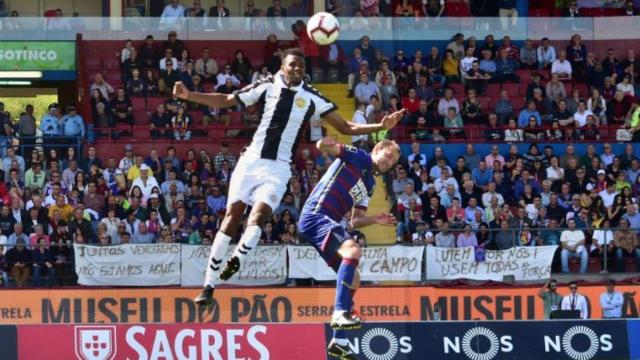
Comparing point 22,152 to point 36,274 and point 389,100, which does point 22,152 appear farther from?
point 389,100

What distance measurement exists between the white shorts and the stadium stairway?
11.2 metres

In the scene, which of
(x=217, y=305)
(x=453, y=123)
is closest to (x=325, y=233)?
(x=217, y=305)

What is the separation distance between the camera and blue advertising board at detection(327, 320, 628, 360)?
1692 cm

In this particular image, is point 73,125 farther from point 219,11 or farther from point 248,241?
point 248,241

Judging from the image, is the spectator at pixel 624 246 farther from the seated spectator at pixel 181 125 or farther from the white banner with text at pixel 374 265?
the seated spectator at pixel 181 125

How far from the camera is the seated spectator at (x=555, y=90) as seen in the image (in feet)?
102

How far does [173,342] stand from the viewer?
16.4 metres

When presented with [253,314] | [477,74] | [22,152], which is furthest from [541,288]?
[22,152]

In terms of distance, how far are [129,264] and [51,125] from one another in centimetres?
520

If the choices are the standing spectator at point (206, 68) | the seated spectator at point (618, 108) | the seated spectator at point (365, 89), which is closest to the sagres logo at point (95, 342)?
the seated spectator at point (365, 89)

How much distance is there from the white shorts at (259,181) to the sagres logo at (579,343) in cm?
418

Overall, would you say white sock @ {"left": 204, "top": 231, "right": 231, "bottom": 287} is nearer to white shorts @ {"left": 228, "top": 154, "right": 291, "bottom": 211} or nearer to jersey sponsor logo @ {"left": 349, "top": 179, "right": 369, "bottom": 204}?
white shorts @ {"left": 228, "top": 154, "right": 291, "bottom": 211}

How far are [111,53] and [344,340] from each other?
18.3m

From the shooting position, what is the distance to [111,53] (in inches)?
1243
